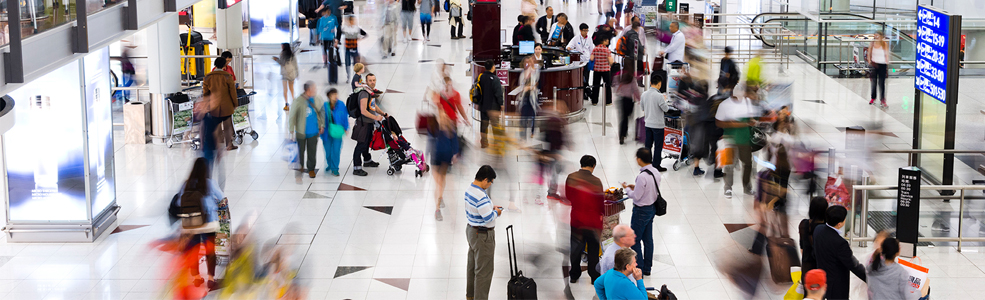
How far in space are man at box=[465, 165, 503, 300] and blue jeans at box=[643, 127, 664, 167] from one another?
4096 millimetres

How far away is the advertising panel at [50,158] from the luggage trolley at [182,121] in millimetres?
3547

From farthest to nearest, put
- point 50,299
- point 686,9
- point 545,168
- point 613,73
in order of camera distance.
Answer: point 686,9, point 613,73, point 545,168, point 50,299

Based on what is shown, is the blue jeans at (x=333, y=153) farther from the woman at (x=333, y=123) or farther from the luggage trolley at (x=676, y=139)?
the luggage trolley at (x=676, y=139)

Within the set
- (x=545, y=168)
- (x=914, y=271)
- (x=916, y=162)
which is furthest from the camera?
(x=545, y=168)

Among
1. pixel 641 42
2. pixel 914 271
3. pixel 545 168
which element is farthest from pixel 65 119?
pixel 641 42

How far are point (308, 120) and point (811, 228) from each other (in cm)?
604

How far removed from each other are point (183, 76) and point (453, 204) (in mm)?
8841

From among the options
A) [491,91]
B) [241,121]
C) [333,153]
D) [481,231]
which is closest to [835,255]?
[481,231]

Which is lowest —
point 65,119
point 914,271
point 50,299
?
point 50,299

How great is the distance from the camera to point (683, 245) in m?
8.77

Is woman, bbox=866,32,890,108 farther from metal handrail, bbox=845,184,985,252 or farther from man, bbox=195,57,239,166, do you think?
man, bbox=195,57,239,166

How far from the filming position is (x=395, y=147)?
36.4 feet

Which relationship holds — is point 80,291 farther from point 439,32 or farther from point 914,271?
point 439,32

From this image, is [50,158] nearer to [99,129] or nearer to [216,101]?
[99,129]
